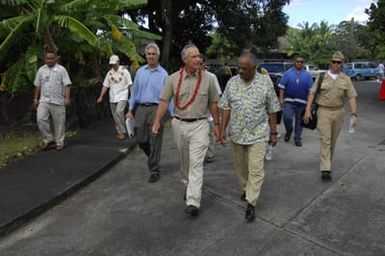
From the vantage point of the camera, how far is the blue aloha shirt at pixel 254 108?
4867 mm

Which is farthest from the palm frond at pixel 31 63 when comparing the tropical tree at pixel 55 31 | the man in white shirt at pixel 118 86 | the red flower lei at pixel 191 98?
the red flower lei at pixel 191 98

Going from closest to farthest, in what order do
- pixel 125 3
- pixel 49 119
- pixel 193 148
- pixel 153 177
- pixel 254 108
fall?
pixel 254 108 → pixel 193 148 → pixel 153 177 → pixel 49 119 → pixel 125 3

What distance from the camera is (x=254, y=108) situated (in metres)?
4.86

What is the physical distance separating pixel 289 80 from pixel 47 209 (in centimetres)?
506

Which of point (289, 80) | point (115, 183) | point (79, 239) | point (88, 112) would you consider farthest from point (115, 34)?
point (79, 239)

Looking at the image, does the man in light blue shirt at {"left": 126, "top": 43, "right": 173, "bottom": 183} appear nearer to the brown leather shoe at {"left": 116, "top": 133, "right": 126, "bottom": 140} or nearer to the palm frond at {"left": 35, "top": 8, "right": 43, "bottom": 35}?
the brown leather shoe at {"left": 116, "top": 133, "right": 126, "bottom": 140}

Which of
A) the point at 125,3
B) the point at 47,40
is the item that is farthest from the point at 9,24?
the point at 125,3

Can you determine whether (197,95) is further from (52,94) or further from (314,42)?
(314,42)

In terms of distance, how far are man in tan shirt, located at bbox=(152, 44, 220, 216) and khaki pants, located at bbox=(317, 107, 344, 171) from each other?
174cm

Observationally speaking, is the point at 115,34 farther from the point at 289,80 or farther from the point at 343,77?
the point at 343,77

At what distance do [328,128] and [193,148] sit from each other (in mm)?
2086

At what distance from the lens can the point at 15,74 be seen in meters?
9.64

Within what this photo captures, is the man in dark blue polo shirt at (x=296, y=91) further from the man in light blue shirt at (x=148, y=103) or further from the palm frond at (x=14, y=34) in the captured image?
the palm frond at (x=14, y=34)

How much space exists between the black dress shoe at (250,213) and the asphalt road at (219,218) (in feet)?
0.22
